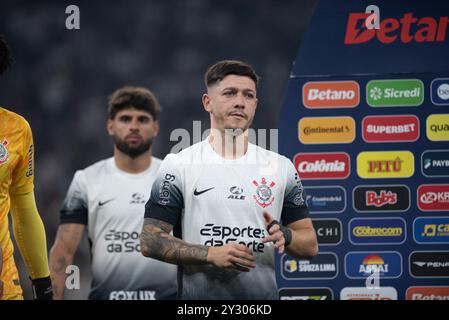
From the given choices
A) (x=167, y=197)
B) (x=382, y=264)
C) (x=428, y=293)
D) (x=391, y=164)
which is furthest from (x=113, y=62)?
(x=428, y=293)

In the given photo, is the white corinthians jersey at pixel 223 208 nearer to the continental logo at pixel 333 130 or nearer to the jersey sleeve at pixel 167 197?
the jersey sleeve at pixel 167 197

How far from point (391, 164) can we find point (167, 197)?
152 centimetres

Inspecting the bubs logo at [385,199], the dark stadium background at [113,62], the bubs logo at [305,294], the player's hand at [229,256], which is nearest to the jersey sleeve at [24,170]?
the dark stadium background at [113,62]

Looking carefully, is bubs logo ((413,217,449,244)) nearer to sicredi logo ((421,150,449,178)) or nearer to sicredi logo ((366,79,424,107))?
sicredi logo ((421,150,449,178))

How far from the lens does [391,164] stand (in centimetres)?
473

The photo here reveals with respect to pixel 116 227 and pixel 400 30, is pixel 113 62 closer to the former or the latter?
pixel 116 227

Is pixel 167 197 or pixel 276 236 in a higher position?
pixel 167 197

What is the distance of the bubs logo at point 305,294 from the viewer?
4758 millimetres

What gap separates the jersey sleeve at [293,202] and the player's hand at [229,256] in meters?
0.37

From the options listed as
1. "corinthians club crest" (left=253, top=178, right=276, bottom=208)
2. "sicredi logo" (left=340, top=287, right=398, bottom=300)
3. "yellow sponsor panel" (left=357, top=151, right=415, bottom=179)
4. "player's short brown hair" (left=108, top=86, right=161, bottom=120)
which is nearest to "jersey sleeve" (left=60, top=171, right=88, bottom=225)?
"player's short brown hair" (left=108, top=86, right=161, bottom=120)

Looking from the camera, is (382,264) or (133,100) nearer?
(382,264)

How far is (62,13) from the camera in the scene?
4.89 m
